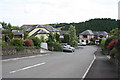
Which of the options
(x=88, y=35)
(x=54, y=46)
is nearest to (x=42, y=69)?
(x=54, y=46)

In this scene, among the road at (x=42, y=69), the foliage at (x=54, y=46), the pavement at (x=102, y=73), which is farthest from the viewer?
the foliage at (x=54, y=46)

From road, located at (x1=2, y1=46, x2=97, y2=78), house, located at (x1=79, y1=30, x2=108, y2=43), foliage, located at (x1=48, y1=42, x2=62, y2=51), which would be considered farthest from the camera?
house, located at (x1=79, y1=30, x2=108, y2=43)

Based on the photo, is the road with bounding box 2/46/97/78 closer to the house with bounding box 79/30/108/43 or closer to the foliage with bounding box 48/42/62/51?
the foliage with bounding box 48/42/62/51

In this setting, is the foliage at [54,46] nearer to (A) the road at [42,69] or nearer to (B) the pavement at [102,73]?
(A) the road at [42,69]

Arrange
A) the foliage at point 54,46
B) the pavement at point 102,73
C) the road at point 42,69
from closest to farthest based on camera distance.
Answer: the pavement at point 102,73
the road at point 42,69
the foliage at point 54,46

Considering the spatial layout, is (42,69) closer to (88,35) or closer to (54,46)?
(54,46)

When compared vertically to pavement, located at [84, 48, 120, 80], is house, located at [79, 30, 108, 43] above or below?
above

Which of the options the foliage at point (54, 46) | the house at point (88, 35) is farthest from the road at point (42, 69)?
the house at point (88, 35)

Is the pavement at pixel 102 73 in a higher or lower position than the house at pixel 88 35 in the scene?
lower

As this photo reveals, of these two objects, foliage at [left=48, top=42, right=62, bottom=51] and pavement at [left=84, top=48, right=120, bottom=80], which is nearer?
pavement at [left=84, top=48, right=120, bottom=80]

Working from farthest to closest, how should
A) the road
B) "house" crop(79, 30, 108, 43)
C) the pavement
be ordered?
"house" crop(79, 30, 108, 43)
the road
the pavement

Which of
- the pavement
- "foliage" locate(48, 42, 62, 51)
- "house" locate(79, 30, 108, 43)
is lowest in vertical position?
the pavement

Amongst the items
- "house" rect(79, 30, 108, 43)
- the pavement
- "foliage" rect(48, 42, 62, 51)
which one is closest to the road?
the pavement

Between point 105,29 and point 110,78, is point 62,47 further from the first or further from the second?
point 105,29
